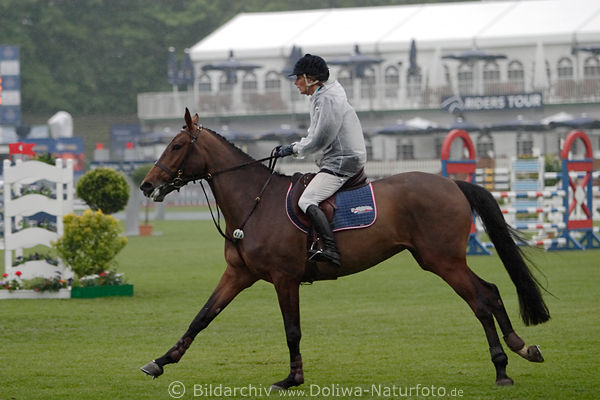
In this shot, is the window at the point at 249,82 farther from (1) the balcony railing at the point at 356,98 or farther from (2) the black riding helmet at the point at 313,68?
(2) the black riding helmet at the point at 313,68

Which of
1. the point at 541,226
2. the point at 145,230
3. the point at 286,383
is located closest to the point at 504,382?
the point at 286,383

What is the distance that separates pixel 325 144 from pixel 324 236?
690 mm

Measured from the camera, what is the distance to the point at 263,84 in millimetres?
54094

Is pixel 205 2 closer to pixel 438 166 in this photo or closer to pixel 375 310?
pixel 438 166

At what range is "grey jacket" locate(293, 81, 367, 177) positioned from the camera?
26.9 ft

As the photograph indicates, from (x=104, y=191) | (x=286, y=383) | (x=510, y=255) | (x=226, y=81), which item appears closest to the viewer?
(x=286, y=383)

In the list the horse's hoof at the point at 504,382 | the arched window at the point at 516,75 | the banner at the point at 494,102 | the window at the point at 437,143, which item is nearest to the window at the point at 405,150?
the window at the point at 437,143

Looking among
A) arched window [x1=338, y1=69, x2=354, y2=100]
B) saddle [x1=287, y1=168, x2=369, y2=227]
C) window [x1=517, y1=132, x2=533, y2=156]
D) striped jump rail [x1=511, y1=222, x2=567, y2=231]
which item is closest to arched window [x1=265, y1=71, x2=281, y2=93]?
arched window [x1=338, y1=69, x2=354, y2=100]

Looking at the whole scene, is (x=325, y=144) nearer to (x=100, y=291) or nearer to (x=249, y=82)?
(x=100, y=291)

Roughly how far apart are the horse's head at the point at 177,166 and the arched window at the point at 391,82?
42.5 metres

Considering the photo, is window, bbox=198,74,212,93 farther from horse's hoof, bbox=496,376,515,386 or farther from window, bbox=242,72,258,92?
horse's hoof, bbox=496,376,515,386

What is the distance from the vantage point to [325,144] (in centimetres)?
830

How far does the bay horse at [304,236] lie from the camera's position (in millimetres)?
8164

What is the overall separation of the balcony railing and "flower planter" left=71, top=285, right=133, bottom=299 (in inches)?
1342
